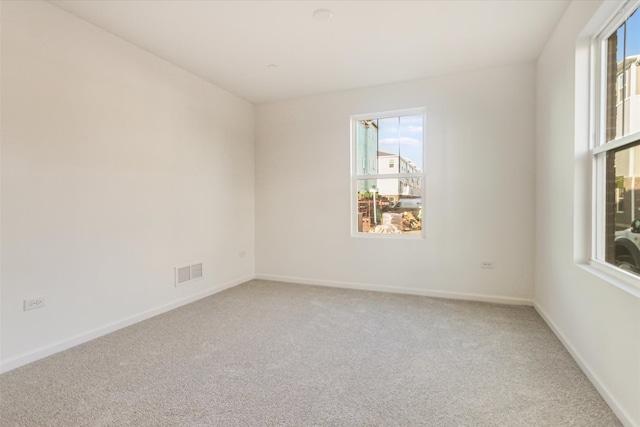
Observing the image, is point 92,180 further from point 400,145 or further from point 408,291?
point 408,291

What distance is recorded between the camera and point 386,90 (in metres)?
4.07

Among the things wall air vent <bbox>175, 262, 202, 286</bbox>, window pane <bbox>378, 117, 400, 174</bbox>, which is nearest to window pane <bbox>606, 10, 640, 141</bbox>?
window pane <bbox>378, 117, 400, 174</bbox>

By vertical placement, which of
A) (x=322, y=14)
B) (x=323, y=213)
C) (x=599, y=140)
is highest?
(x=322, y=14)

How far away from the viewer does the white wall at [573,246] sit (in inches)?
64.7

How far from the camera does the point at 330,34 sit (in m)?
2.86

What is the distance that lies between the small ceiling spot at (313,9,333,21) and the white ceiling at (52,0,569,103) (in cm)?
3

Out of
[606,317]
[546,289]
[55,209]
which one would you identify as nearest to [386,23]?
[606,317]

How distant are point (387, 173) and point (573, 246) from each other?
2270 mm

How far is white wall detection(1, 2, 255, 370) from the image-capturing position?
88.6 inches

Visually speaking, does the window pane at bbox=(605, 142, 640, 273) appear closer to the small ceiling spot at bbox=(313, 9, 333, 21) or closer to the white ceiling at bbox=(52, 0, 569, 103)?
the white ceiling at bbox=(52, 0, 569, 103)

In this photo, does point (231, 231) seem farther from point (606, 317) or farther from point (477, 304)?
point (606, 317)

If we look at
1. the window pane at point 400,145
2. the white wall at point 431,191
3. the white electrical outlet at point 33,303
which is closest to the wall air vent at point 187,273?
the white wall at point 431,191

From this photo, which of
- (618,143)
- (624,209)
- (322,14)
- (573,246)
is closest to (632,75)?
(618,143)

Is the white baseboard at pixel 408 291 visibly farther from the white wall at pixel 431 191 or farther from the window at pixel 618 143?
the window at pixel 618 143
